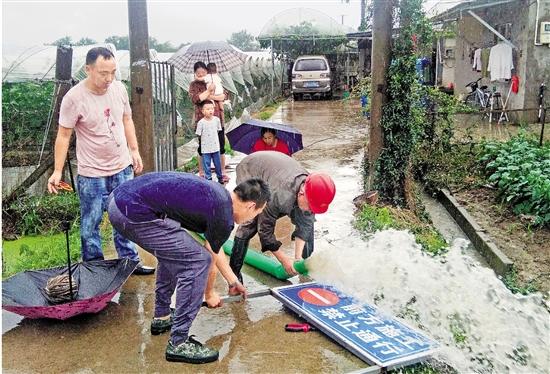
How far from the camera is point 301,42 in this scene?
32500mm

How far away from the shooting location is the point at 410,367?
3902 millimetres

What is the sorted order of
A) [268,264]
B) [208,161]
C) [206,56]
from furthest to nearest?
[206,56] → [208,161] → [268,264]

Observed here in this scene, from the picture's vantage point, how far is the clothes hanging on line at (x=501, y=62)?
14.6m

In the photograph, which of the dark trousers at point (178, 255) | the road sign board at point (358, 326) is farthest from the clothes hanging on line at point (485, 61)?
the dark trousers at point (178, 255)

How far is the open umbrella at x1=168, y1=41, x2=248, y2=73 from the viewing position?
11.3 metres

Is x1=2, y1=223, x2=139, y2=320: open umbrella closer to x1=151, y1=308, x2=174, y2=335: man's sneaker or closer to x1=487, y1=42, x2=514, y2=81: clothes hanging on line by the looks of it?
x1=151, y1=308, x2=174, y2=335: man's sneaker

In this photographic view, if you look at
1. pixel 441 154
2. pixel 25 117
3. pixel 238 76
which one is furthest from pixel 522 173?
pixel 238 76

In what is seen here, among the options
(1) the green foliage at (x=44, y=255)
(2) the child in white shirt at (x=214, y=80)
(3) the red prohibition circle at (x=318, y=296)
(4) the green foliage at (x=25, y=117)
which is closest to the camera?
(3) the red prohibition circle at (x=318, y=296)

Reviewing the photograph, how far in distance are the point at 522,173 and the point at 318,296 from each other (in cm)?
479

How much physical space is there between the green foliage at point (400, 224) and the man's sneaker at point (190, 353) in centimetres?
279

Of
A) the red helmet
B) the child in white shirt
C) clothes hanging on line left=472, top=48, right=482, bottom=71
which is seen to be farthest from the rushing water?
clothes hanging on line left=472, top=48, right=482, bottom=71

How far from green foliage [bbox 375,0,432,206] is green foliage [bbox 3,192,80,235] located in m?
4.03

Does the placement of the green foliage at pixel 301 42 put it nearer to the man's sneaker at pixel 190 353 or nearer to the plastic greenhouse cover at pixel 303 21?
the plastic greenhouse cover at pixel 303 21

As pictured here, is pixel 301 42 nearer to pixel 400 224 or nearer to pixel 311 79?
pixel 311 79
